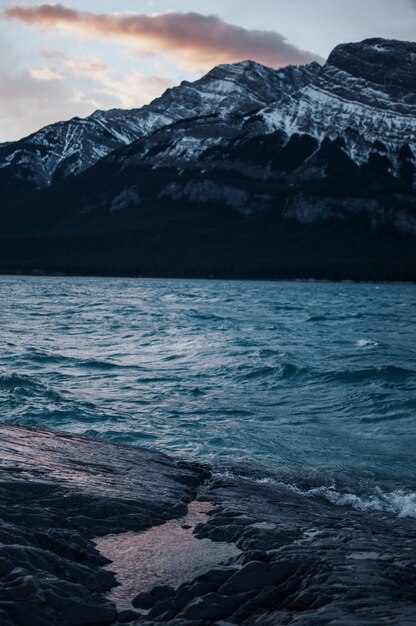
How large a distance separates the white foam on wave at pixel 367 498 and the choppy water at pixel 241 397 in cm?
6

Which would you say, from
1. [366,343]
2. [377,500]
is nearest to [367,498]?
[377,500]

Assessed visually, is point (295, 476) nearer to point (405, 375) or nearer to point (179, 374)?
point (179, 374)

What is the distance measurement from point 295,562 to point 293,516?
3655 millimetres

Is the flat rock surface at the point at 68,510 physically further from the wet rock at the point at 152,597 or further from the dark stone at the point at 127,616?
the wet rock at the point at 152,597

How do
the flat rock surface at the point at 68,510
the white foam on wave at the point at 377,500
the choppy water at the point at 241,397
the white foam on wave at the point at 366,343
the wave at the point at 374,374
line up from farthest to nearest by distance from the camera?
the white foam on wave at the point at 366,343 < the wave at the point at 374,374 < the choppy water at the point at 241,397 < the white foam on wave at the point at 377,500 < the flat rock surface at the point at 68,510

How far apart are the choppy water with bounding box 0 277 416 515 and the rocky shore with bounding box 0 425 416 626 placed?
3526 mm

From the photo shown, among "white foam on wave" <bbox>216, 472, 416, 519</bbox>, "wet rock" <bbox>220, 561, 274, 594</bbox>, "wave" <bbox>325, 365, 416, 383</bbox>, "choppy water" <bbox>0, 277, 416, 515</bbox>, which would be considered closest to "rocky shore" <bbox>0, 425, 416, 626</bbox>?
"wet rock" <bbox>220, 561, 274, 594</bbox>

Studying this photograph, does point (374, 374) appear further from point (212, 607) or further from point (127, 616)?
point (127, 616)

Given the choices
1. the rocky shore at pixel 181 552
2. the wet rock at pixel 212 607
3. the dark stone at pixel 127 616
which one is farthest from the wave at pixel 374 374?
the dark stone at pixel 127 616

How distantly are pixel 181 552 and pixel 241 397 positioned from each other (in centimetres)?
1981

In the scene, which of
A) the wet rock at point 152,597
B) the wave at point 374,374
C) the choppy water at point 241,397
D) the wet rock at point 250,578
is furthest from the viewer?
the wave at point 374,374

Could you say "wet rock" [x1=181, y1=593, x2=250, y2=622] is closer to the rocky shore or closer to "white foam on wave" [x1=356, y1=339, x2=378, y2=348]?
the rocky shore

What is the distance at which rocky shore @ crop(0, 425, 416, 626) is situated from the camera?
31.3 feet

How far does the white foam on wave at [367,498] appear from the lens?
16647 mm
